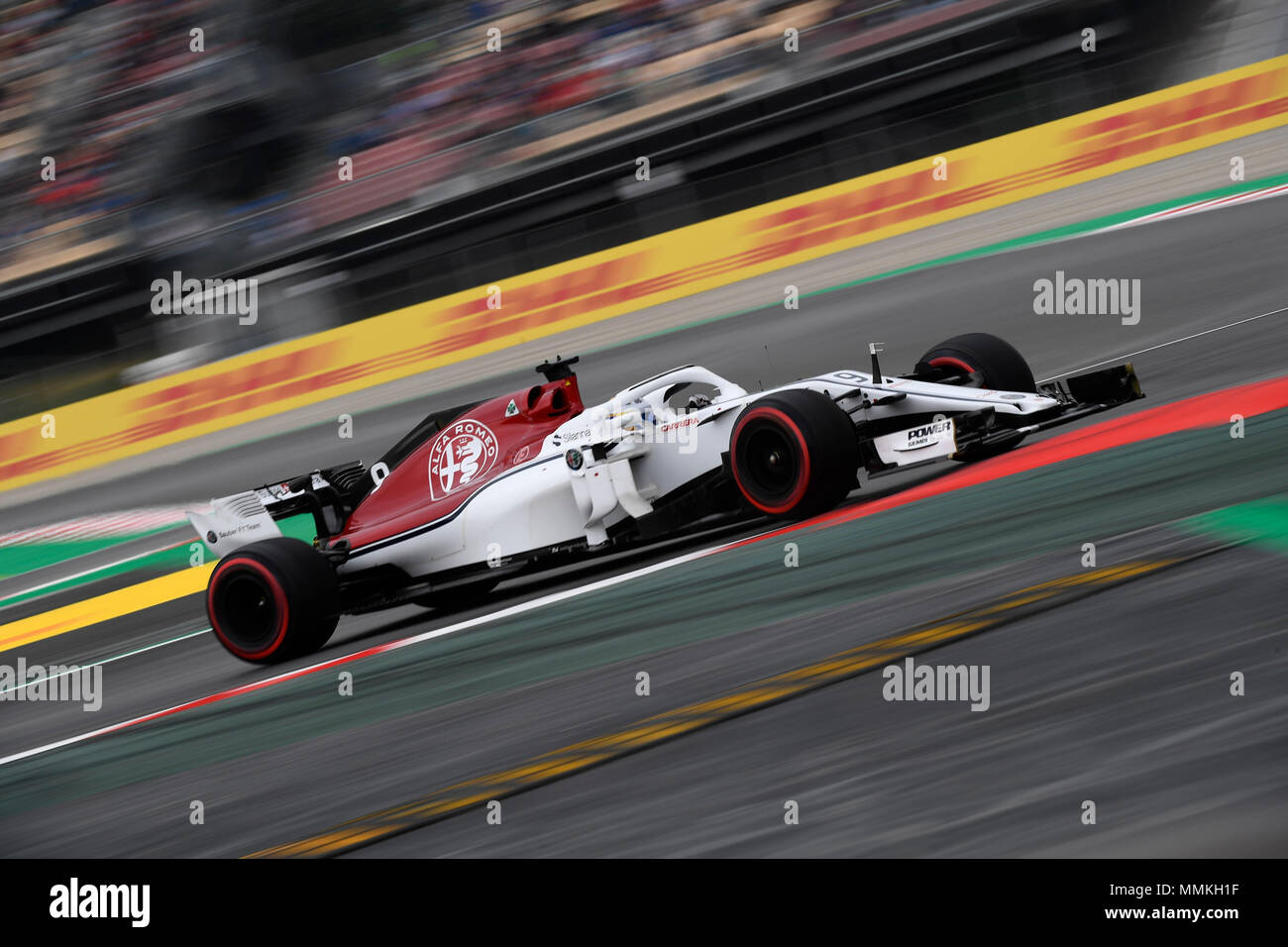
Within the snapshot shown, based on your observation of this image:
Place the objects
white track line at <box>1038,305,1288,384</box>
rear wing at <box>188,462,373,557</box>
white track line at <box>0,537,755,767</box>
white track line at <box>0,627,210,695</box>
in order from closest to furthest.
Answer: white track line at <box>0,537,755,767</box> → rear wing at <box>188,462,373,557</box> → white track line at <box>0,627,210,695</box> → white track line at <box>1038,305,1288,384</box>

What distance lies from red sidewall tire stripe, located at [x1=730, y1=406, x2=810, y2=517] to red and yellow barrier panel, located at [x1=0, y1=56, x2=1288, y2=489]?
305 inches

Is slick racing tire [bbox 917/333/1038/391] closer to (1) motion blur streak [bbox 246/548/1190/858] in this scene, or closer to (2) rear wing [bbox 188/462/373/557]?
(1) motion blur streak [bbox 246/548/1190/858]

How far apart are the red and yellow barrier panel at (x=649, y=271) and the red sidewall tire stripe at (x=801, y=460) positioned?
775 centimetres

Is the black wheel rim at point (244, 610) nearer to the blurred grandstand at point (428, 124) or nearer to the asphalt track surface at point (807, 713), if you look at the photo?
the asphalt track surface at point (807, 713)

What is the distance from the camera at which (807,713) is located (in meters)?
4.54

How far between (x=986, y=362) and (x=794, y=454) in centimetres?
130

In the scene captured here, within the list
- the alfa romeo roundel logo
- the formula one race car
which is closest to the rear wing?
the formula one race car

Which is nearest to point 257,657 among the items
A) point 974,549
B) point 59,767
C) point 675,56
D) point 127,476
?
point 59,767

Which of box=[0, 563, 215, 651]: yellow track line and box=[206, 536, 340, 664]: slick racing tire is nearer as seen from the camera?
box=[206, 536, 340, 664]: slick racing tire

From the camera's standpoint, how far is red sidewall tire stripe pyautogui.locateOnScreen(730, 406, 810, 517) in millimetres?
6504

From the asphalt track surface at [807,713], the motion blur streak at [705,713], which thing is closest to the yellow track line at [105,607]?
the asphalt track surface at [807,713]

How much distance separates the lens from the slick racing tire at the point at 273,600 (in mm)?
7367
